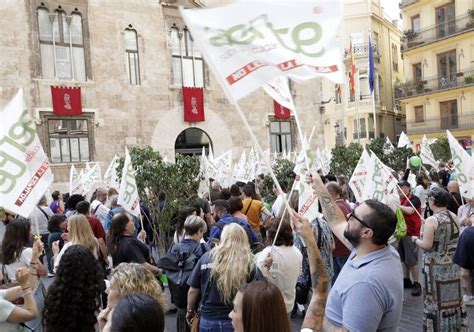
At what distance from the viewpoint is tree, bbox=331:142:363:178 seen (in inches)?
589

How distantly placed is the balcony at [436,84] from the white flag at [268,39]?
1183 inches

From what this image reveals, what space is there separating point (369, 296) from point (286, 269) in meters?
1.97

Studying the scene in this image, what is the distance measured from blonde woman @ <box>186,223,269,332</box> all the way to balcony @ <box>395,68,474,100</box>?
3010cm

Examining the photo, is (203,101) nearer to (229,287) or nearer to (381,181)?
(381,181)

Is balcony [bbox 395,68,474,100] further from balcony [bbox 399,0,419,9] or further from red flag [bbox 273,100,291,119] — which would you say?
red flag [bbox 273,100,291,119]

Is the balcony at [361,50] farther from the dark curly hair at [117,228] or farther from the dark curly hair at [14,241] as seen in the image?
the dark curly hair at [14,241]

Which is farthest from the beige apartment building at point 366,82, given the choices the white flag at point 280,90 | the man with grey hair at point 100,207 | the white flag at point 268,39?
the white flag at point 268,39

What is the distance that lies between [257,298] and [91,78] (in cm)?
2015

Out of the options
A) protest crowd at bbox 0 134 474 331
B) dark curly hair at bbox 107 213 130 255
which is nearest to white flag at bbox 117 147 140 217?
protest crowd at bbox 0 134 474 331

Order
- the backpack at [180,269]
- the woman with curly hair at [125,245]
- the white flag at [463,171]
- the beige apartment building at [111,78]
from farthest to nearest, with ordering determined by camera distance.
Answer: the beige apartment building at [111,78], the white flag at [463,171], the woman with curly hair at [125,245], the backpack at [180,269]

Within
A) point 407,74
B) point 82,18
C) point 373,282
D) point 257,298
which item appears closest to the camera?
point 257,298

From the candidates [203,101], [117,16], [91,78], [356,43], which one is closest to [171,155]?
[203,101]

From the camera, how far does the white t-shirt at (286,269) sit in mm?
4305

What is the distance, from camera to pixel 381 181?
689cm
